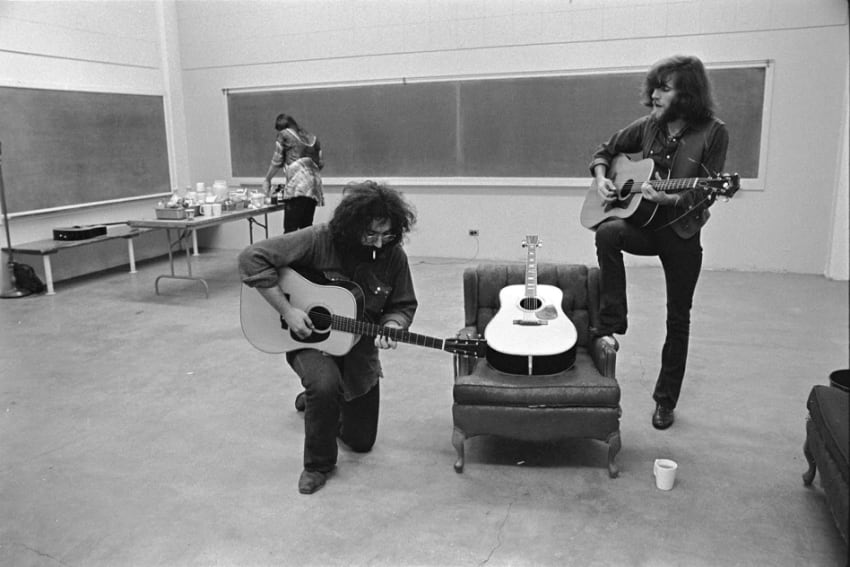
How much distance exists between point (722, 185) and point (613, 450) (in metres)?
1.14

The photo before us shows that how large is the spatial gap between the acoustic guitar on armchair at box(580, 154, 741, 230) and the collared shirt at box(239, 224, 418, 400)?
1.03 m

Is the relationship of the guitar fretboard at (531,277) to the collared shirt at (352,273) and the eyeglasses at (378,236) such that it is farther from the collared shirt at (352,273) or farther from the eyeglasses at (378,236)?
the eyeglasses at (378,236)

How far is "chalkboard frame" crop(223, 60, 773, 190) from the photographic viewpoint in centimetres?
598

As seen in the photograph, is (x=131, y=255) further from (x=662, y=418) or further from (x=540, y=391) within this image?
(x=662, y=418)

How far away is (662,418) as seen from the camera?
3068mm

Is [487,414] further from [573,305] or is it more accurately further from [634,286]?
[634,286]

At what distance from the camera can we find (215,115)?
7699 mm

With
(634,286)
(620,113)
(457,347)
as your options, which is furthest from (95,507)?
(620,113)

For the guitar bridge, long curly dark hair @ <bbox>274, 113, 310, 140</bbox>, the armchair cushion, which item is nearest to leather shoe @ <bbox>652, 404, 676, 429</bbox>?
the armchair cushion

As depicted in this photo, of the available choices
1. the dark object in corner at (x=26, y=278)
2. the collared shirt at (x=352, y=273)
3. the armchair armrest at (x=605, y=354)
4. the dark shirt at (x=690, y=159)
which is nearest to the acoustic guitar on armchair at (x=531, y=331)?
the armchair armrest at (x=605, y=354)

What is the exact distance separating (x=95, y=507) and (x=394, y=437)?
3.97 ft

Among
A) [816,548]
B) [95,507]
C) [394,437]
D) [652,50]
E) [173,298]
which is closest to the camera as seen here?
[816,548]

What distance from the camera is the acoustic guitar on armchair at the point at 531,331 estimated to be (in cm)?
261

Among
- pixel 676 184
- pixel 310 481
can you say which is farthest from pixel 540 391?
pixel 676 184
